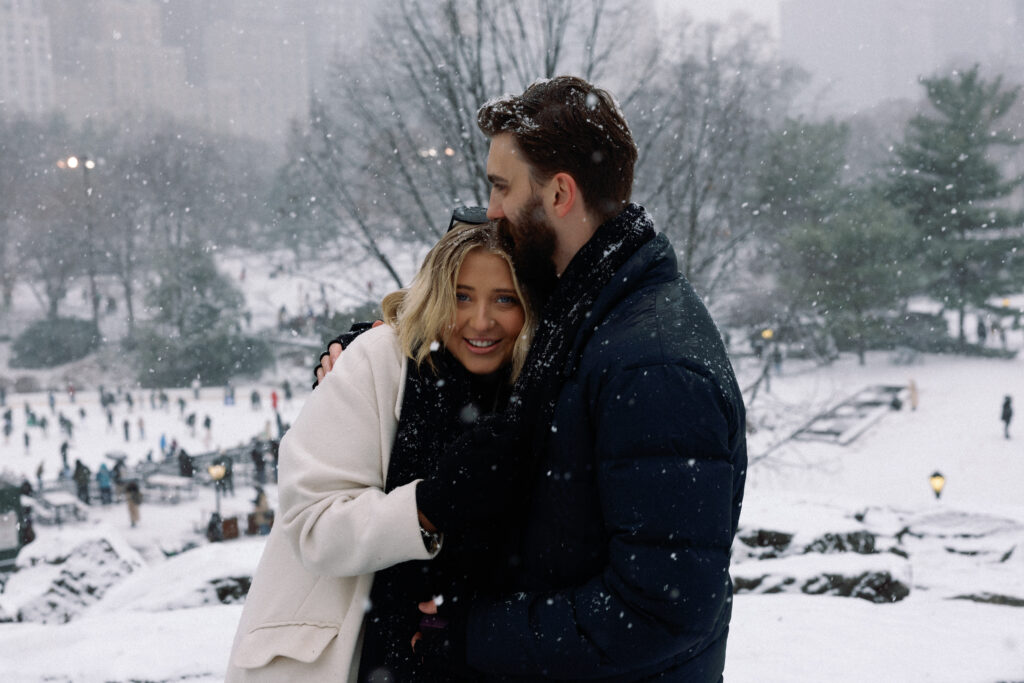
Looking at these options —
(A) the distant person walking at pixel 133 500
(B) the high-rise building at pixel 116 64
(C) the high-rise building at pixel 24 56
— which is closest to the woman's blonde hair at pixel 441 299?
(A) the distant person walking at pixel 133 500

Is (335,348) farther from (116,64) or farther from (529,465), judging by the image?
(116,64)

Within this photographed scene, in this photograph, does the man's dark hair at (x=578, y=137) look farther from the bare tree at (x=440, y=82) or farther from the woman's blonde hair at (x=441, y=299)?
the bare tree at (x=440, y=82)

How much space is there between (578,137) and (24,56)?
5798cm

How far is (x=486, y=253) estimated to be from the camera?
6.13ft

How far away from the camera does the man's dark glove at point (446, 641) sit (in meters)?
1.52

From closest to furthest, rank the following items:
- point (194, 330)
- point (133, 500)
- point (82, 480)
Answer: point (133, 500) < point (82, 480) < point (194, 330)

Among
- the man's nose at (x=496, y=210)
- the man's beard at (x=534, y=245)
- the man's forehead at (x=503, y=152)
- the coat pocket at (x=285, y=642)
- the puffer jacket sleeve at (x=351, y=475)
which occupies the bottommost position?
the coat pocket at (x=285, y=642)

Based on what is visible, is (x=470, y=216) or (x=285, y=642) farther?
(x=470, y=216)

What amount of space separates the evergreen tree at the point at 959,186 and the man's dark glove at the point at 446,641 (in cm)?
2717

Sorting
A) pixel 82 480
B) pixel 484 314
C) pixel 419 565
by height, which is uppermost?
pixel 484 314

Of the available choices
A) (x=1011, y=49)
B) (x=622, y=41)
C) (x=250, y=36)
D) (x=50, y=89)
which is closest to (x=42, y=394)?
(x=250, y=36)

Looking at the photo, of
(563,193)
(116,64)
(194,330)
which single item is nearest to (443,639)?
(563,193)

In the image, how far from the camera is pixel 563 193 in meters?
1.58

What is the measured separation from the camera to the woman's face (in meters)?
1.86
